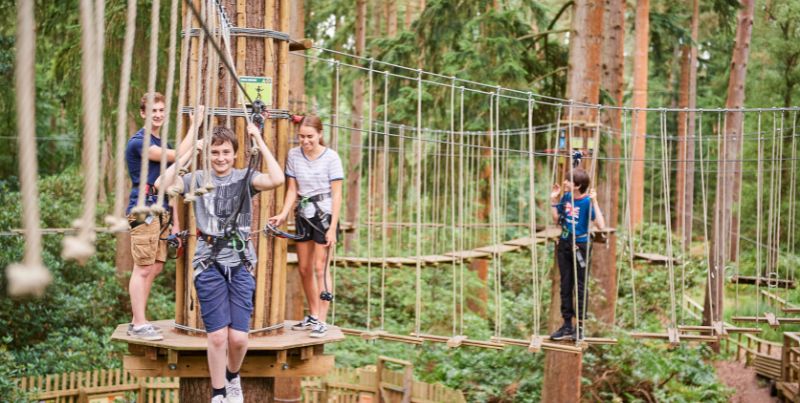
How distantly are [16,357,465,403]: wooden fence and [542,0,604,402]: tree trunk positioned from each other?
86cm

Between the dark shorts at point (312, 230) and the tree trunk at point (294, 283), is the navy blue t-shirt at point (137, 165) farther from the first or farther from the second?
the tree trunk at point (294, 283)

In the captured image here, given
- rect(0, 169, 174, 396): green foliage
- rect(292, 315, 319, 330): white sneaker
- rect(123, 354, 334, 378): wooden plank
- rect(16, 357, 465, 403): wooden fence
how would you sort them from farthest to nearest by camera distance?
rect(0, 169, 174, 396): green foliage
rect(16, 357, 465, 403): wooden fence
rect(292, 315, 319, 330): white sneaker
rect(123, 354, 334, 378): wooden plank

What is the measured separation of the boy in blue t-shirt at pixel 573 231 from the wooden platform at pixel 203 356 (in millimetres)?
1986

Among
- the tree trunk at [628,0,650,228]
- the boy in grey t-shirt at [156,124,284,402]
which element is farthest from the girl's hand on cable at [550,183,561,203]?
the tree trunk at [628,0,650,228]

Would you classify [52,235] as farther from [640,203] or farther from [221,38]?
[640,203]

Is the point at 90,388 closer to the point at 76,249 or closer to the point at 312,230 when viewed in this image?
the point at 312,230

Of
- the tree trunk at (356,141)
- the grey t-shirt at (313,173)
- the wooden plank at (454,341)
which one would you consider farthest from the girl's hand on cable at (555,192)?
the tree trunk at (356,141)

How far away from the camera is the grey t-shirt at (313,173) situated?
414 centimetres

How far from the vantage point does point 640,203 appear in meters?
14.7

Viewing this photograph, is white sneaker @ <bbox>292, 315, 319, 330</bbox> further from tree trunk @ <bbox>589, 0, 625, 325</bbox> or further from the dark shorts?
tree trunk @ <bbox>589, 0, 625, 325</bbox>

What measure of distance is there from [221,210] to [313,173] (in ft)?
2.69

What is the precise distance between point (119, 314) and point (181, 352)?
615cm

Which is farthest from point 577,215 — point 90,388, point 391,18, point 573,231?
point 391,18

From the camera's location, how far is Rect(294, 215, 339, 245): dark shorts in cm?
421
